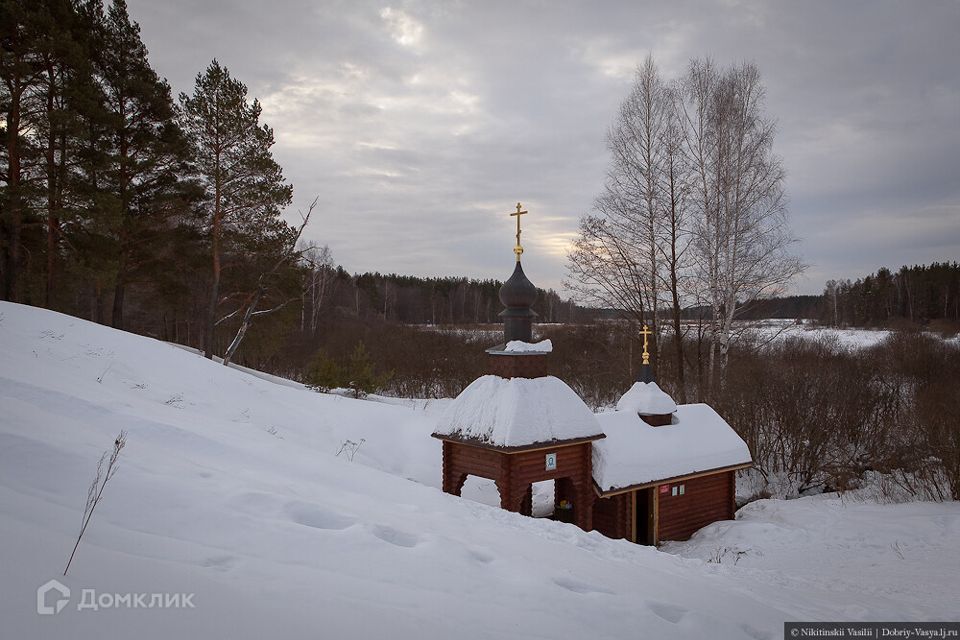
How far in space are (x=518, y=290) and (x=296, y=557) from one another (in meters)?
8.02

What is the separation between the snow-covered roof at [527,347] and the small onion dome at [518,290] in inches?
32.7

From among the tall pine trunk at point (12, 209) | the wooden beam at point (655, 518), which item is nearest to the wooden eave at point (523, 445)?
the wooden beam at point (655, 518)

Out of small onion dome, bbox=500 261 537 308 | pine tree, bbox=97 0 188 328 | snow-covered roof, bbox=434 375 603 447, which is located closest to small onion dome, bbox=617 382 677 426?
snow-covered roof, bbox=434 375 603 447

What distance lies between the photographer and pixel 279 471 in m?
6.20

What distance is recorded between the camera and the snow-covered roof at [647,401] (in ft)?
42.9

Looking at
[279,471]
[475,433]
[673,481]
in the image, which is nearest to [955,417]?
[673,481]

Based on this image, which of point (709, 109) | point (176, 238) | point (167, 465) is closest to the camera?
point (167, 465)

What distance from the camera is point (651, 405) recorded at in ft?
42.8

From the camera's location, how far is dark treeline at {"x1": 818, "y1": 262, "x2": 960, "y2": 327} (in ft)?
169

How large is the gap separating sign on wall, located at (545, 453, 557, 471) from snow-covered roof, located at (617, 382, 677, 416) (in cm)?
315

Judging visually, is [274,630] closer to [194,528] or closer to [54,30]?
[194,528]

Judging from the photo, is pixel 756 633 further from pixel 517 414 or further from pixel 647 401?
pixel 647 401

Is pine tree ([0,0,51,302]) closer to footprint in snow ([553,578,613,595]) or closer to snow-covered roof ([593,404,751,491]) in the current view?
snow-covered roof ([593,404,751,491])

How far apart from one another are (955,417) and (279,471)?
17.8 metres
